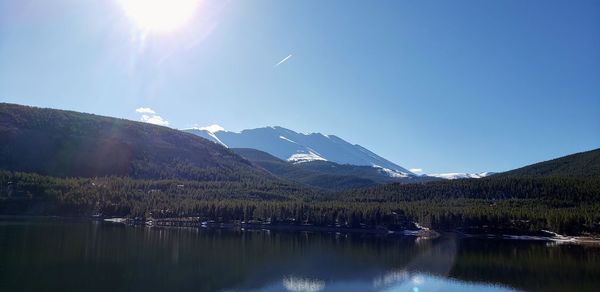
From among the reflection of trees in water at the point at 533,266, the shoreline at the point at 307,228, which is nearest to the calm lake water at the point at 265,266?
the reflection of trees in water at the point at 533,266

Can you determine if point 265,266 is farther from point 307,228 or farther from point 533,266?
point 307,228

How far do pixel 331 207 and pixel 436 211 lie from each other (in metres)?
34.7

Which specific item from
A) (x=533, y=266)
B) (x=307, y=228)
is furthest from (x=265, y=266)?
(x=307, y=228)

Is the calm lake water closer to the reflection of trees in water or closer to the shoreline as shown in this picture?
the reflection of trees in water

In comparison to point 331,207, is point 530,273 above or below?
below

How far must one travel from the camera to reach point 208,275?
61.5 m

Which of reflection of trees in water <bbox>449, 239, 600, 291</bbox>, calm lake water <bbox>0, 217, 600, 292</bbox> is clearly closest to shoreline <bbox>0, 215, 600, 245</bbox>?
reflection of trees in water <bbox>449, 239, 600, 291</bbox>

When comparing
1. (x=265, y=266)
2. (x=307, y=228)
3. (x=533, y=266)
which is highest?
(x=307, y=228)

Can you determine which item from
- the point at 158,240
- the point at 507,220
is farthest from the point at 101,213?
the point at 507,220

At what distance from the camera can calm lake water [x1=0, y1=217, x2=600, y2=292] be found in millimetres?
54969

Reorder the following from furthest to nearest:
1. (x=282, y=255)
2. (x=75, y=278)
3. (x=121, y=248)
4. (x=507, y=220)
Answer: (x=507, y=220) → (x=282, y=255) → (x=121, y=248) → (x=75, y=278)

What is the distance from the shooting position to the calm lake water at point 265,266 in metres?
55.0

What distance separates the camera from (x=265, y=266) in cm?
7312

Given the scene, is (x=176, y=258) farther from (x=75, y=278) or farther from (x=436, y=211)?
(x=436, y=211)
